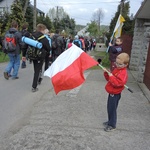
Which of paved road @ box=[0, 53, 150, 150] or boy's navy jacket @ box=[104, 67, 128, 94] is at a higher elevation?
boy's navy jacket @ box=[104, 67, 128, 94]

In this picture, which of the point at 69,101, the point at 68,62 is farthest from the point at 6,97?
the point at 68,62

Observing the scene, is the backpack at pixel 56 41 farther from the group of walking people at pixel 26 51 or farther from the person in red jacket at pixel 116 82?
the person in red jacket at pixel 116 82

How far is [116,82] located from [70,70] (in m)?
0.77

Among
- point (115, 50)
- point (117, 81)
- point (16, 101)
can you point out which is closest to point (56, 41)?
point (115, 50)

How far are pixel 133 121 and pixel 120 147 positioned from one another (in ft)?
4.08

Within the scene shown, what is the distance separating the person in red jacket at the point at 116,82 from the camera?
4.07 m

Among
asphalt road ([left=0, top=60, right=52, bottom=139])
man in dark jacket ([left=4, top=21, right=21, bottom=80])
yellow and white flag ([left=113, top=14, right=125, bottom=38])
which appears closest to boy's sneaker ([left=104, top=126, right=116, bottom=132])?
asphalt road ([left=0, top=60, right=52, bottom=139])

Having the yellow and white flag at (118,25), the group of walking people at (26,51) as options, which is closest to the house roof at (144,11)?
the yellow and white flag at (118,25)

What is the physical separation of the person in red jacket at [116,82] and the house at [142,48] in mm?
3964

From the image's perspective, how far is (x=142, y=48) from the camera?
361 inches

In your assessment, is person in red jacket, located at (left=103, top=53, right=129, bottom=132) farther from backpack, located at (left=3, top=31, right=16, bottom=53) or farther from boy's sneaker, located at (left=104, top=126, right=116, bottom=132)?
backpack, located at (left=3, top=31, right=16, bottom=53)

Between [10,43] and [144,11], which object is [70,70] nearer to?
[10,43]

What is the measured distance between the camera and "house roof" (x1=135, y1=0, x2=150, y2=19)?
912cm

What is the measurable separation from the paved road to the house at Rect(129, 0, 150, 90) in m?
1.76
